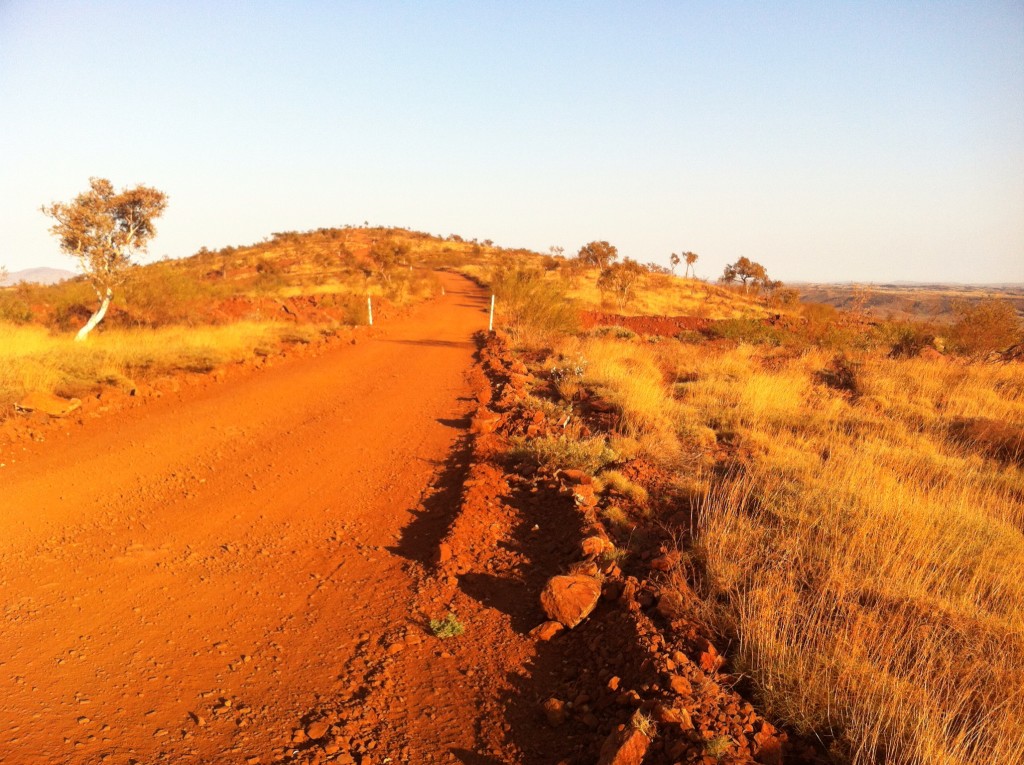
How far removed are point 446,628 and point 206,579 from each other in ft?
6.61

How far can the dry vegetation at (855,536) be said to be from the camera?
288cm

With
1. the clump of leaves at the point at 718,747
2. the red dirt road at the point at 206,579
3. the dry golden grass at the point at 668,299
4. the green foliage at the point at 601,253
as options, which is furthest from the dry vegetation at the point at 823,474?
the green foliage at the point at 601,253

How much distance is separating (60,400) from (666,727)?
933 cm

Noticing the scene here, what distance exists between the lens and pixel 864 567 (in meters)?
4.25

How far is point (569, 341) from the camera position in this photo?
52.5 ft

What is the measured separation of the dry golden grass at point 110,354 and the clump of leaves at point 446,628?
24.8 feet

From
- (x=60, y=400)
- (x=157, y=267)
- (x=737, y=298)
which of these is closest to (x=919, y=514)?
(x=60, y=400)

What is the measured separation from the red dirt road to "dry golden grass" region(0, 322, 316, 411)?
143 centimetres

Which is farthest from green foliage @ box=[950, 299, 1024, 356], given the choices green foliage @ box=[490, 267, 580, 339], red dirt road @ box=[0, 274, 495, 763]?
red dirt road @ box=[0, 274, 495, 763]

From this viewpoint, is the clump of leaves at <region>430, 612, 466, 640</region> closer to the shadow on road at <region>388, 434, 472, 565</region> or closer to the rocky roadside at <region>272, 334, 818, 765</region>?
the rocky roadside at <region>272, 334, 818, 765</region>

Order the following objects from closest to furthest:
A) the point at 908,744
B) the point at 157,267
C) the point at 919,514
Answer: the point at 908,744 → the point at 919,514 → the point at 157,267

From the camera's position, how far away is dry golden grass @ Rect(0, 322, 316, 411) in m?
8.93

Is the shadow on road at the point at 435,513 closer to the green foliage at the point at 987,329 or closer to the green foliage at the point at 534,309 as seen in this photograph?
the green foliage at the point at 534,309

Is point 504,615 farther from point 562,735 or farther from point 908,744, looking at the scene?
point 908,744
